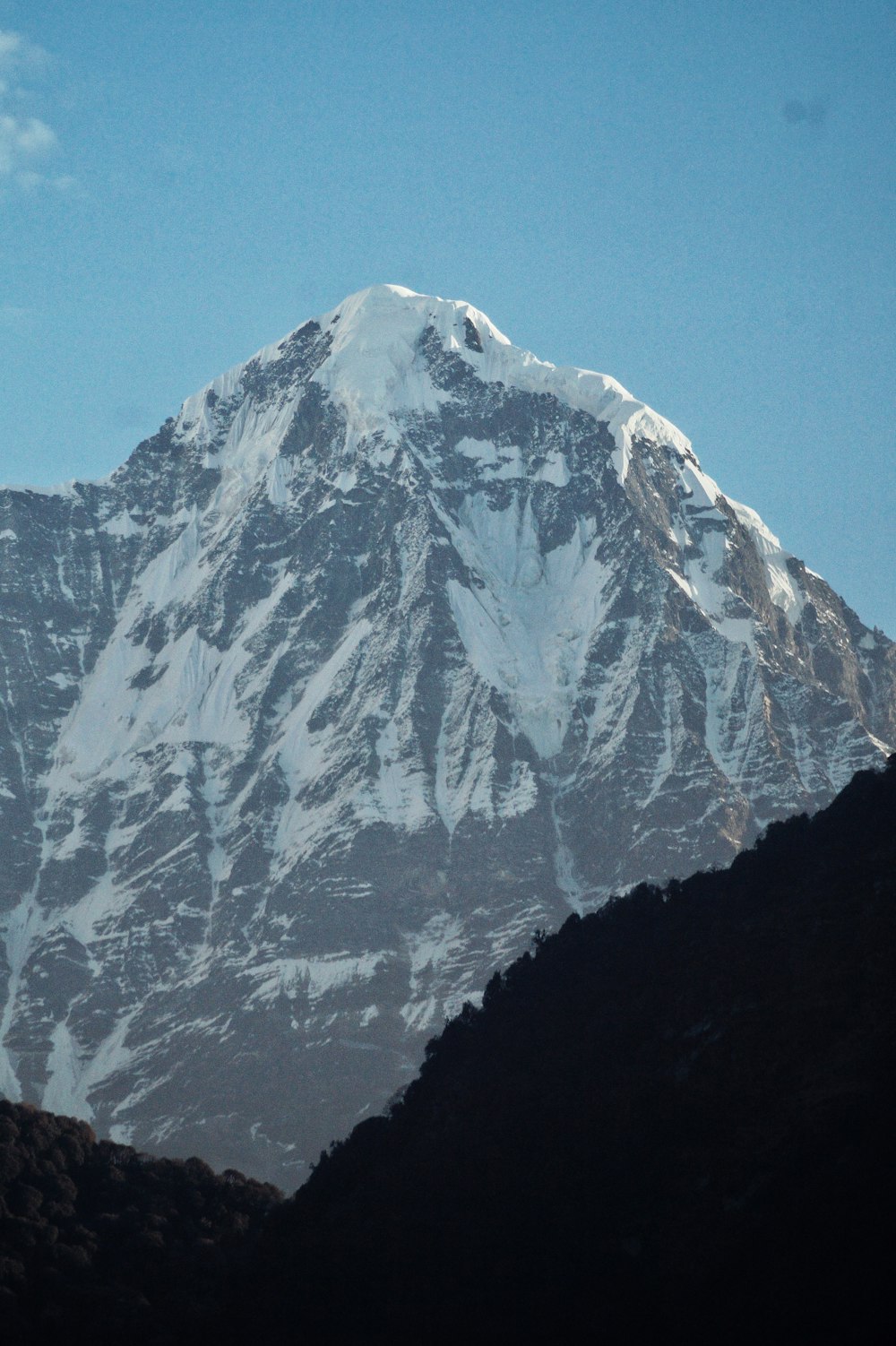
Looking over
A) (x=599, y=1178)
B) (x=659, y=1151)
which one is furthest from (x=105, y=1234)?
(x=659, y=1151)

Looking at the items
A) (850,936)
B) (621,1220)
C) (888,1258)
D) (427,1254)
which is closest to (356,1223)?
(427,1254)

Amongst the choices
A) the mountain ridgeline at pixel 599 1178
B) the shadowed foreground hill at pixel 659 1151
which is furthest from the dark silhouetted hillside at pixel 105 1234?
the shadowed foreground hill at pixel 659 1151

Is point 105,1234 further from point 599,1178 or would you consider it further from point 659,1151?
point 659,1151

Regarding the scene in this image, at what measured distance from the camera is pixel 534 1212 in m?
98.2

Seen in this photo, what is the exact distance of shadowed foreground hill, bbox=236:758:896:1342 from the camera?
81188mm

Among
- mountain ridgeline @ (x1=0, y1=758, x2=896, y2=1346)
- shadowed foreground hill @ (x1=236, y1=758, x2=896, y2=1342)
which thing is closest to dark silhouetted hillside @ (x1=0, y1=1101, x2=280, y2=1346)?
mountain ridgeline @ (x1=0, y1=758, x2=896, y2=1346)

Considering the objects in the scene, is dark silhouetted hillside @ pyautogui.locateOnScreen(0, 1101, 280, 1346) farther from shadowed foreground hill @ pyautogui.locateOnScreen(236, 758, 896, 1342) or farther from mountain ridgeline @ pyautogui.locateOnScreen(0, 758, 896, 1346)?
shadowed foreground hill @ pyautogui.locateOnScreen(236, 758, 896, 1342)

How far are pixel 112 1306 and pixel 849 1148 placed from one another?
36.8 meters

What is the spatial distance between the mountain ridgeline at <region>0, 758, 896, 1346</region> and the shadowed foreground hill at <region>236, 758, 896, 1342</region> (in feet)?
0.54

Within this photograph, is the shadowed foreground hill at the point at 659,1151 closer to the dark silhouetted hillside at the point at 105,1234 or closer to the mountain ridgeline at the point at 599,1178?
the mountain ridgeline at the point at 599,1178

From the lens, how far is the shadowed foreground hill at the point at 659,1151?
81.2 m

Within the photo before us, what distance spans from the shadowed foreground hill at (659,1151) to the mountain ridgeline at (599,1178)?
0.54 feet

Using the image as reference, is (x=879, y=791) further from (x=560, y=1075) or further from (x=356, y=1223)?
(x=356, y=1223)

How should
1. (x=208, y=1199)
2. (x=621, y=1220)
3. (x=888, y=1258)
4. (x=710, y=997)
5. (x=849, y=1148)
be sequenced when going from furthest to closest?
(x=208, y=1199)
(x=710, y=997)
(x=621, y=1220)
(x=849, y=1148)
(x=888, y=1258)
